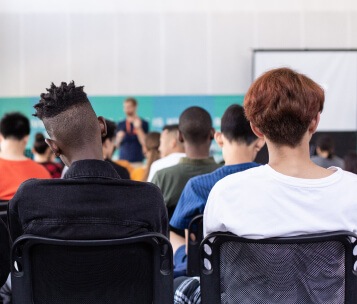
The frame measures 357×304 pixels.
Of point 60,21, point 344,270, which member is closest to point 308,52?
point 60,21

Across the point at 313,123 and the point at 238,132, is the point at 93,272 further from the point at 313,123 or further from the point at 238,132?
the point at 238,132

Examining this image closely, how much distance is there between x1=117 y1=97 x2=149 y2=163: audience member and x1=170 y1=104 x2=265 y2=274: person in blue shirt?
5.79 meters

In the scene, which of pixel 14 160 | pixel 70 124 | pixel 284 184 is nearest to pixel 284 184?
pixel 284 184

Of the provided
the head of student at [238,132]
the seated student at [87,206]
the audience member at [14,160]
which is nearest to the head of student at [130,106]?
the audience member at [14,160]

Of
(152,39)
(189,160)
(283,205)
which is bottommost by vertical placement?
(189,160)

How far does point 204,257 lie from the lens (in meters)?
1.74

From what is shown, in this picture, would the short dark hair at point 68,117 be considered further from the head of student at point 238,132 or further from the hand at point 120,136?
the hand at point 120,136

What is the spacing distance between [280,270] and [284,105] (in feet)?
1.39

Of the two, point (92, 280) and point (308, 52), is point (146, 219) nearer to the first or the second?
point (92, 280)

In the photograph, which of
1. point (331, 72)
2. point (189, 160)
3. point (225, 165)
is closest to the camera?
point (225, 165)

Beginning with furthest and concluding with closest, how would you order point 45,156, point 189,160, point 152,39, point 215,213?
point 152,39, point 45,156, point 189,160, point 215,213

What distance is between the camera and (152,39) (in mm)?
9070

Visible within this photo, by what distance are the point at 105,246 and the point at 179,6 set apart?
25.3 ft

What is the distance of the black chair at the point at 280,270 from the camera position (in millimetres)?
1639
